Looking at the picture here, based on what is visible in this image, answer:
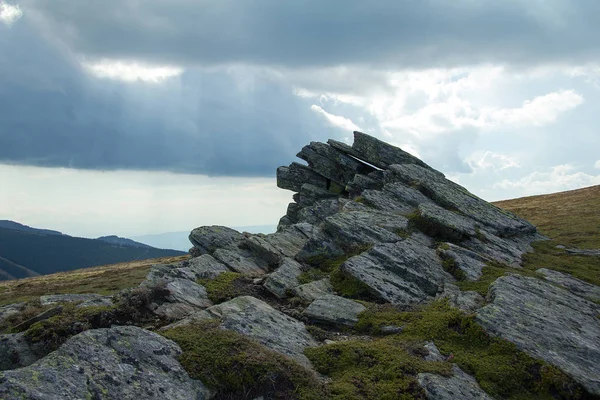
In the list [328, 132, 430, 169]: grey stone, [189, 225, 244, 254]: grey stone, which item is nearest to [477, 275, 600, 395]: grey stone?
[189, 225, 244, 254]: grey stone

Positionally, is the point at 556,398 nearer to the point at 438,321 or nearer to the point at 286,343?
the point at 438,321

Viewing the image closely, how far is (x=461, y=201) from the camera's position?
159 feet

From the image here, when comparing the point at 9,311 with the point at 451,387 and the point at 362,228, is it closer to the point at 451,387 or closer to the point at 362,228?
the point at 451,387

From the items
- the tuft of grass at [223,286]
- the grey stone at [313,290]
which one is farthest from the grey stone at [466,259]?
the tuft of grass at [223,286]

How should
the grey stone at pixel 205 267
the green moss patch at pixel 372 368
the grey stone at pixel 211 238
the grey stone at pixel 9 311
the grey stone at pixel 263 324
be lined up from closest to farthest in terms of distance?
the green moss patch at pixel 372 368
the grey stone at pixel 263 324
the grey stone at pixel 9 311
the grey stone at pixel 205 267
the grey stone at pixel 211 238

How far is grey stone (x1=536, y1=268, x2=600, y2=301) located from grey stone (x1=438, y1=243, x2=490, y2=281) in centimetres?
457

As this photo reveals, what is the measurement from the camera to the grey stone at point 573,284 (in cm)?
3013

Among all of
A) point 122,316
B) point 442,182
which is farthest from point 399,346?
point 442,182

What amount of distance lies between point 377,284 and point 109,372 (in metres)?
18.3

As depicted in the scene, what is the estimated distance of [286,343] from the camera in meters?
20.0

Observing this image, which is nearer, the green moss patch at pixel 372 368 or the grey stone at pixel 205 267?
the green moss patch at pixel 372 368

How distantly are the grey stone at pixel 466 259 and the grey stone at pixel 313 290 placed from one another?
9967 millimetres

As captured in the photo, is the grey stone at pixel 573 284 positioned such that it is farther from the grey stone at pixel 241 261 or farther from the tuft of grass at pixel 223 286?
the tuft of grass at pixel 223 286

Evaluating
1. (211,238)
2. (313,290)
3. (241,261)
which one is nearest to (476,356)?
(313,290)
